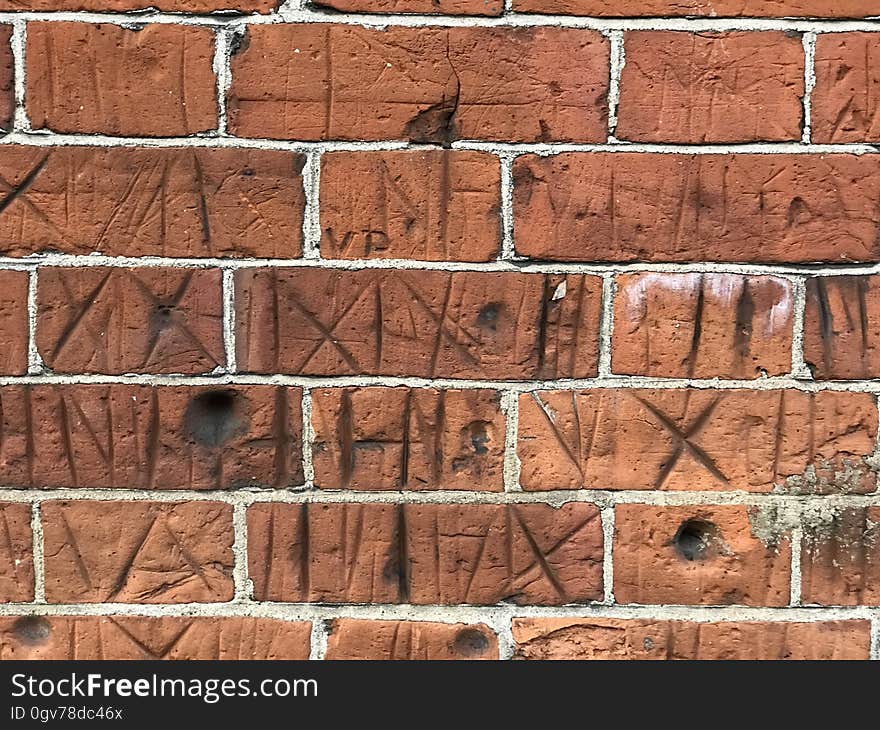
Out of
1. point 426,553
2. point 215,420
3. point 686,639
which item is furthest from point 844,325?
point 215,420

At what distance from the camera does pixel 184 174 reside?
0.89 meters

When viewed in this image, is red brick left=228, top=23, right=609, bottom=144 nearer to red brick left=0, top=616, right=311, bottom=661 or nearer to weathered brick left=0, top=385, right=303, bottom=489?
weathered brick left=0, top=385, right=303, bottom=489

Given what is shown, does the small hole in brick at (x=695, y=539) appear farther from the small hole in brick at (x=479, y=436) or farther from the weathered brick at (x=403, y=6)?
the weathered brick at (x=403, y=6)

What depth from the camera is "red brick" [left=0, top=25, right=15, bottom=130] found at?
869mm

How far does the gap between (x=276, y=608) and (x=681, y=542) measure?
45 centimetres

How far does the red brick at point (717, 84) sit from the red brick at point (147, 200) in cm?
36

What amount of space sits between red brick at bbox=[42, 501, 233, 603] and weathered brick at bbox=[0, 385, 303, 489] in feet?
0.09

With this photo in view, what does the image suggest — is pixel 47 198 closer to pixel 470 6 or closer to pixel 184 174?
pixel 184 174

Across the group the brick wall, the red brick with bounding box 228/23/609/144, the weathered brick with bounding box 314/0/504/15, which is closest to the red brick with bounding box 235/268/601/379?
the brick wall

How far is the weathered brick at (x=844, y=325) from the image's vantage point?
2.95 ft

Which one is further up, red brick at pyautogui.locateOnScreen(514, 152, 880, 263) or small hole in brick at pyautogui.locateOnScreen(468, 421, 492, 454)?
red brick at pyautogui.locateOnScreen(514, 152, 880, 263)

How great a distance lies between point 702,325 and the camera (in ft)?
2.97

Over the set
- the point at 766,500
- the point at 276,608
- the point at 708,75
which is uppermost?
the point at 708,75

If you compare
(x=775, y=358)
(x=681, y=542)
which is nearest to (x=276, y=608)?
(x=681, y=542)
